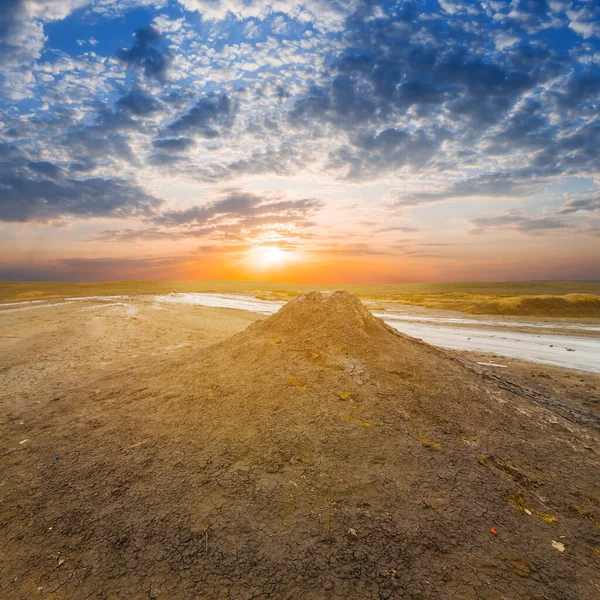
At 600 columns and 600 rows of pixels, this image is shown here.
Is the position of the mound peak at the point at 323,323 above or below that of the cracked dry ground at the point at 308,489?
above

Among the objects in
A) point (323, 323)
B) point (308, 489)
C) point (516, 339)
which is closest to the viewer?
point (308, 489)

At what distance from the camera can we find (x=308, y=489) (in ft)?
12.3

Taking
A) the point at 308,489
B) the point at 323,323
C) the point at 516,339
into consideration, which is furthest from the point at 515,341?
the point at 308,489

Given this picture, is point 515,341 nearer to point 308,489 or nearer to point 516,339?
point 516,339

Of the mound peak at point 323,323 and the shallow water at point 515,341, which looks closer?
the mound peak at point 323,323

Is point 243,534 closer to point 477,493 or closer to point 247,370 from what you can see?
point 477,493

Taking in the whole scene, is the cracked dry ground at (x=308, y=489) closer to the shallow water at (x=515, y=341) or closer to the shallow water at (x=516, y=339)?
the shallow water at (x=515, y=341)

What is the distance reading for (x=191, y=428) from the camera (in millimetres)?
5004

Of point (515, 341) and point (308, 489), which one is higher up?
point (308, 489)

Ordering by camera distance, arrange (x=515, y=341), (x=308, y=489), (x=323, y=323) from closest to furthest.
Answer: (x=308, y=489) < (x=323, y=323) < (x=515, y=341)

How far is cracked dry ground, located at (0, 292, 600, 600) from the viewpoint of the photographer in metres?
2.96

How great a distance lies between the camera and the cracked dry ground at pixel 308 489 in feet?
9.72

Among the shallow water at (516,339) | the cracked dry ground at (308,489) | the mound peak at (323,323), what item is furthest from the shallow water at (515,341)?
the mound peak at (323,323)

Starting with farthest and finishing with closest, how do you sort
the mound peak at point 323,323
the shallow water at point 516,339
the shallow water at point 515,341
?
the shallow water at point 516,339 < the shallow water at point 515,341 < the mound peak at point 323,323
